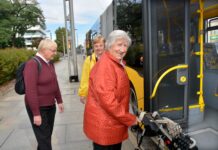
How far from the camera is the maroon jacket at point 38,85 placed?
111 inches

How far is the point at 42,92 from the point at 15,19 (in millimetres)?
41843

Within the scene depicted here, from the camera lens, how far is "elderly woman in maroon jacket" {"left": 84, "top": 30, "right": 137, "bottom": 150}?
209cm

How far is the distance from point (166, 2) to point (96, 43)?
3.56ft

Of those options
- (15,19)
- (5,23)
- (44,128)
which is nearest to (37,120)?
(44,128)

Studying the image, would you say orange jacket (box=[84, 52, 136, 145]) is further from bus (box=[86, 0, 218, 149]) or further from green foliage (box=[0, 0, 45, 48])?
green foliage (box=[0, 0, 45, 48])

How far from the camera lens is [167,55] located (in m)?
3.54

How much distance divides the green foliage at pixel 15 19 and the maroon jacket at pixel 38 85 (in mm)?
34674

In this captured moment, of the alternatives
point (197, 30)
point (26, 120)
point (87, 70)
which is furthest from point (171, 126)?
point (26, 120)

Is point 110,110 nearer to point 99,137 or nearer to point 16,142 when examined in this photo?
point 99,137

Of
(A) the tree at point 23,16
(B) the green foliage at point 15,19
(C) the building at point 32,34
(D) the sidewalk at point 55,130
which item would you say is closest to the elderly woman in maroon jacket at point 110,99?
(D) the sidewalk at point 55,130

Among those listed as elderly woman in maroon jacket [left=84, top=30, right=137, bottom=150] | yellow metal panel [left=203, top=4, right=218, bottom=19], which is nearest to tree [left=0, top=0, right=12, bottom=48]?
yellow metal panel [left=203, top=4, right=218, bottom=19]

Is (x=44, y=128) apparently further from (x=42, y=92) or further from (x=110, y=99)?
(x=110, y=99)

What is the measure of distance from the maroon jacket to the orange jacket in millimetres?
780

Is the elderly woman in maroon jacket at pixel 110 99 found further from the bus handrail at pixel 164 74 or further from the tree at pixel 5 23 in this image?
the tree at pixel 5 23
